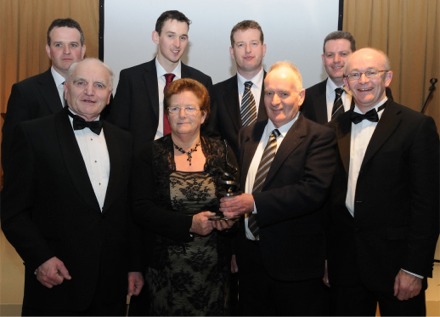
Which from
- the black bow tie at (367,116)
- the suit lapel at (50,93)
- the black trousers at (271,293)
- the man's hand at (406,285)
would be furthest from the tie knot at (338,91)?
the suit lapel at (50,93)

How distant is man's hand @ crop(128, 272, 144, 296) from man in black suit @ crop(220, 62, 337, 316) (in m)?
0.54

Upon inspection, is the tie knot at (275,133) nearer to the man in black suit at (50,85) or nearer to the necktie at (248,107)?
the necktie at (248,107)

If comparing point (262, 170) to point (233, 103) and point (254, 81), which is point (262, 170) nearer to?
point (233, 103)

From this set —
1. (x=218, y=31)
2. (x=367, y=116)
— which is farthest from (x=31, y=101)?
(x=218, y=31)

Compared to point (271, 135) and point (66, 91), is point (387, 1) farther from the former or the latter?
point (66, 91)

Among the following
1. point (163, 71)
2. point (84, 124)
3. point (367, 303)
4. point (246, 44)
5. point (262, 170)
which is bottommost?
point (367, 303)

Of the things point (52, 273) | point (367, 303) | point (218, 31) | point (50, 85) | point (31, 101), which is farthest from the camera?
point (218, 31)

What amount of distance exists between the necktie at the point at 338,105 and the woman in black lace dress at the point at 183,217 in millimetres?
1151

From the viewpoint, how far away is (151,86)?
4.09 m

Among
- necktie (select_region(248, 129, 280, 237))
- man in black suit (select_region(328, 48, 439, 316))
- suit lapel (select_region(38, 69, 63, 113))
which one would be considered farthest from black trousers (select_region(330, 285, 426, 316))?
suit lapel (select_region(38, 69, 63, 113))

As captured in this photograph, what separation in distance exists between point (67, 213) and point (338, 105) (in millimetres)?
2043

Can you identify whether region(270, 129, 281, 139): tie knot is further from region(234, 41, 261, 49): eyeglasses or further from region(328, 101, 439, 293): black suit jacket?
region(234, 41, 261, 49): eyeglasses

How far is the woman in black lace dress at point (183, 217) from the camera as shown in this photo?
10.0 ft

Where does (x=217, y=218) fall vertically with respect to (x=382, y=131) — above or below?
below
